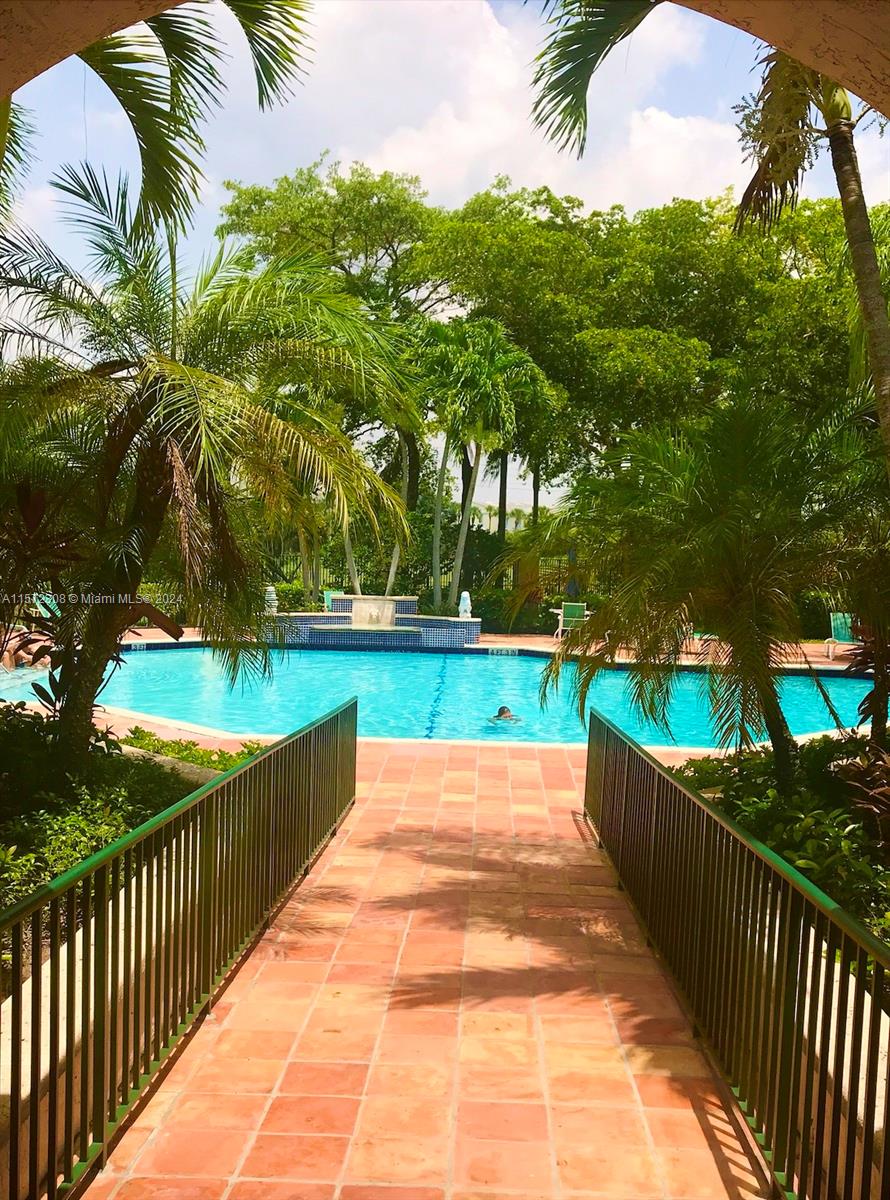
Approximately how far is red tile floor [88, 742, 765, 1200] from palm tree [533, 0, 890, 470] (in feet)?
11.2

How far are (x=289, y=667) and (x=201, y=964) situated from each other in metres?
18.4

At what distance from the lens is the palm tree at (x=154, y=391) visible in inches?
253

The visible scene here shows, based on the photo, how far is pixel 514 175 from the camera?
30.7m

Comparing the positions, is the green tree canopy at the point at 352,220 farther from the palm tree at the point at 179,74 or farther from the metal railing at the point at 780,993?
the metal railing at the point at 780,993

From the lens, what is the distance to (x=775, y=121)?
22.3 feet

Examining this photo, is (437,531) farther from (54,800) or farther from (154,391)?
(54,800)

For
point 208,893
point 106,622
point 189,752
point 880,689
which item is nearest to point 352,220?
point 189,752

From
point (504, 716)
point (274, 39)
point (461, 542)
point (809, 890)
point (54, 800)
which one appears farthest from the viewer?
point (461, 542)

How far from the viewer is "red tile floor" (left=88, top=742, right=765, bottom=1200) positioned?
3125 mm

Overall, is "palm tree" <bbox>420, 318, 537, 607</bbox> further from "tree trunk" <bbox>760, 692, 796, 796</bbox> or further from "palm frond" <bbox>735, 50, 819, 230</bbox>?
"tree trunk" <bbox>760, 692, 796, 796</bbox>

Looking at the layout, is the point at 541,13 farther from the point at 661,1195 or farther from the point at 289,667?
the point at 289,667

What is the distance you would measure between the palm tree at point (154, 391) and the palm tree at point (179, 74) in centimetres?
54

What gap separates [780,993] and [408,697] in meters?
15.9

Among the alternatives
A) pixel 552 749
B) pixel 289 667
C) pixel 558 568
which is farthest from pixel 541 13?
pixel 289 667
